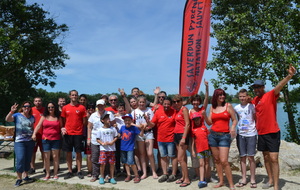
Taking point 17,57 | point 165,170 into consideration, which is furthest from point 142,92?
point 17,57

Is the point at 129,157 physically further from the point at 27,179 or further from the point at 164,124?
the point at 27,179

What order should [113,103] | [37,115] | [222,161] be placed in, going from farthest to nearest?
[37,115]
[113,103]
[222,161]

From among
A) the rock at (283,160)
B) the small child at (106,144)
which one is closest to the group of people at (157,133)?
the small child at (106,144)

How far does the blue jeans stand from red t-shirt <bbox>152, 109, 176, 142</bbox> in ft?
9.77

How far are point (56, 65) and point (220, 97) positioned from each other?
15885mm

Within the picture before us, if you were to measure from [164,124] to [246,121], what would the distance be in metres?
1.65

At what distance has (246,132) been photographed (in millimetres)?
5078

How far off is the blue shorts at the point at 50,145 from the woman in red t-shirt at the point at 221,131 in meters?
3.45

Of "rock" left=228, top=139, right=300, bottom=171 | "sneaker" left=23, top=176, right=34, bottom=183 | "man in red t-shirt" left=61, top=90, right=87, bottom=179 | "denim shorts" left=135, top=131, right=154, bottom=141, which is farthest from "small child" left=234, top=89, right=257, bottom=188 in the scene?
"sneaker" left=23, top=176, right=34, bottom=183

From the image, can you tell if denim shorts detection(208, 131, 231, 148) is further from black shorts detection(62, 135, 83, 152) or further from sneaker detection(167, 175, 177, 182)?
black shorts detection(62, 135, 83, 152)

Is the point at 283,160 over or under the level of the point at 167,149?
under

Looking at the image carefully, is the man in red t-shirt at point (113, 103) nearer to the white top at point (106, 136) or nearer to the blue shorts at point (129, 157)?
the white top at point (106, 136)

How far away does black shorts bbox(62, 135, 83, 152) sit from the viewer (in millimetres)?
6102

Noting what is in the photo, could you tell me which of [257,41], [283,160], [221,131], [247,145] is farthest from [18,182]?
[257,41]
